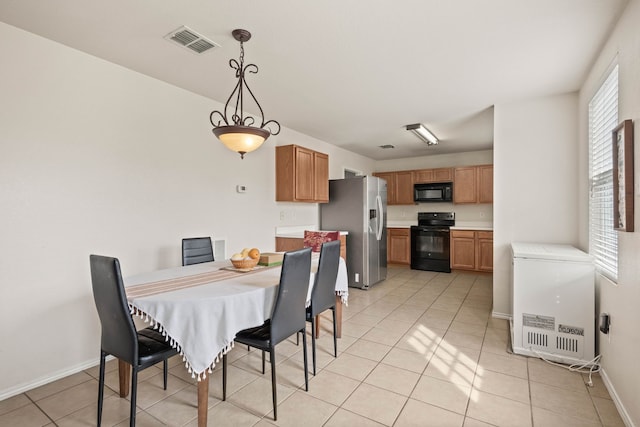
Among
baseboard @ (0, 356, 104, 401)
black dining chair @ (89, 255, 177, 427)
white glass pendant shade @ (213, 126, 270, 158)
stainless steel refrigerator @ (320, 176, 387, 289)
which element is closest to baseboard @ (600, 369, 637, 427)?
black dining chair @ (89, 255, 177, 427)

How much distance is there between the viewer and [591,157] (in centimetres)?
276

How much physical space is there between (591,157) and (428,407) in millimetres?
2575

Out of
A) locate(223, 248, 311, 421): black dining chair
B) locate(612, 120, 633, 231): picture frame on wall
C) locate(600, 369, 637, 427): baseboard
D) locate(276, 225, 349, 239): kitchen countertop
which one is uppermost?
locate(612, 120, 633, 231): picture frame on wall

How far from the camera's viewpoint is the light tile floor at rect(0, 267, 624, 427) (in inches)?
71.7

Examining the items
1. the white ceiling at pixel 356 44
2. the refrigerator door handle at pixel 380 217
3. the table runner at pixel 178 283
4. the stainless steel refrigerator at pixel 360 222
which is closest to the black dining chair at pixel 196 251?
the table runner at pixel 178 283

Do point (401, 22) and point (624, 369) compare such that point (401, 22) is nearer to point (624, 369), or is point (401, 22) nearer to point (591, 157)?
point (591, 157)

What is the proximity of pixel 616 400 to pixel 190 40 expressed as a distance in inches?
145

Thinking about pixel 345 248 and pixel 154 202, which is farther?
pixel 345 248

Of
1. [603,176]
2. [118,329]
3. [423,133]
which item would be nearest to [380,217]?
[423,133]

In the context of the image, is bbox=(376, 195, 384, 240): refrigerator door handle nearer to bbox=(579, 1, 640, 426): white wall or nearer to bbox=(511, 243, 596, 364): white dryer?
bbox=(511, 243, 596, 364): white dryer

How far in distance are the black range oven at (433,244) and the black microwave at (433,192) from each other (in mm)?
364

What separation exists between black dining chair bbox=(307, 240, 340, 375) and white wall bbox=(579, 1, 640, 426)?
1774 mm

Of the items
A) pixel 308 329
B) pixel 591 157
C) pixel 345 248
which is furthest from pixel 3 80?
pixel 591 157

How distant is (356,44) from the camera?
7.57ft
